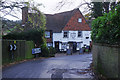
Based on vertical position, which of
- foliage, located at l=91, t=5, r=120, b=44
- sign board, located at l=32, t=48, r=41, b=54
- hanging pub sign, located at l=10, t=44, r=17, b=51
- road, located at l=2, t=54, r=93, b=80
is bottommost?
road, located at l=2, t=54, r=93, b=80

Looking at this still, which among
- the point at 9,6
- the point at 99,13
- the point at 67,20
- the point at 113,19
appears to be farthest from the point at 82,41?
the point at 113,19

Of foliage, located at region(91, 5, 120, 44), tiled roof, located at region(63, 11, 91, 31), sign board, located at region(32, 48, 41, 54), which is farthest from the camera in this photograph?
tiled roof, located at region(63, 11, 91, 31)

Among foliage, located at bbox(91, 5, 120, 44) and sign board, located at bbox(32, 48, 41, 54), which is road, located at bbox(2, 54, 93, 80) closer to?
foliage, located at bbox(91, 5, 120, 44)

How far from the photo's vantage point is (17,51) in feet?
50.3

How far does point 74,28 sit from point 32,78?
29904 millimetres

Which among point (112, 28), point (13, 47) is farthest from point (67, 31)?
point (112, 28)

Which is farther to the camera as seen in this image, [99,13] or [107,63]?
[99,13]

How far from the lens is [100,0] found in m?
13.6

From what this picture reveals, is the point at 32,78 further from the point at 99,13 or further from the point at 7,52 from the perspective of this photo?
the point at 99,13

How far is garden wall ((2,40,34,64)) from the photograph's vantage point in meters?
13.1

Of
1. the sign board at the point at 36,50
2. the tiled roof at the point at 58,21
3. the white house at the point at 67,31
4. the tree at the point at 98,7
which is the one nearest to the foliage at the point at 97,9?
the tree at the point at 98,7

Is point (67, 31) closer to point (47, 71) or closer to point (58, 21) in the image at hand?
point (58, 21)

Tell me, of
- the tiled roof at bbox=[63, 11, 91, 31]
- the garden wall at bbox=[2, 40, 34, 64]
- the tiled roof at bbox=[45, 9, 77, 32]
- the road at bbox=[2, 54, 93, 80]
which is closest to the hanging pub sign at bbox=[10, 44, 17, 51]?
the garden wall at bbox=[2, 40, 34, 64]

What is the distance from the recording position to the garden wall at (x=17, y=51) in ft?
43.1
